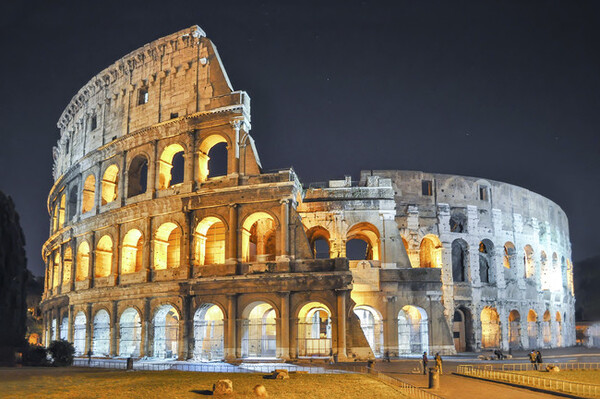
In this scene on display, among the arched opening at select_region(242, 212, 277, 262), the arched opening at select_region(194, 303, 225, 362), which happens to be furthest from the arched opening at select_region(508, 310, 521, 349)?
the arched opening at select_region(194, 303, 225, 362)

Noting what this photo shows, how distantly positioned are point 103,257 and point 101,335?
4.28 metres

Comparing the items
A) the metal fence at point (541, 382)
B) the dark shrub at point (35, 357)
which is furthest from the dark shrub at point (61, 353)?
the metal fence at point (541, 382)

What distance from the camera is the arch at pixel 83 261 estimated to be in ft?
110

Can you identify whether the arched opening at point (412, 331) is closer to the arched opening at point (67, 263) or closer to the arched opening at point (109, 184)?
the arched opening at point (109, 184)

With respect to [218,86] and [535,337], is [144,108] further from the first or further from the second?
[535,337]

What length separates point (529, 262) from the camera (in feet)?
133

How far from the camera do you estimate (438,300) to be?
29.5m

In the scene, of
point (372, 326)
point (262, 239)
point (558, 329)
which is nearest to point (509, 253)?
point (558, 329)

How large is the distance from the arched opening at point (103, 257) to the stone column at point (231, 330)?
30.8 feet

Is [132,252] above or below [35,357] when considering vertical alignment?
above

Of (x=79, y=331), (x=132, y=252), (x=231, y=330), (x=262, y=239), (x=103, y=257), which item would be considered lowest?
(x=79, y=331)

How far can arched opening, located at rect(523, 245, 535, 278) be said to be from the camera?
132ft

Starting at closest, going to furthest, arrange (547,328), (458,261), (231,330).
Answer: (231,330) → (458,261) → (547,328)

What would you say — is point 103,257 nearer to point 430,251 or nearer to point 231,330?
point 231,330
